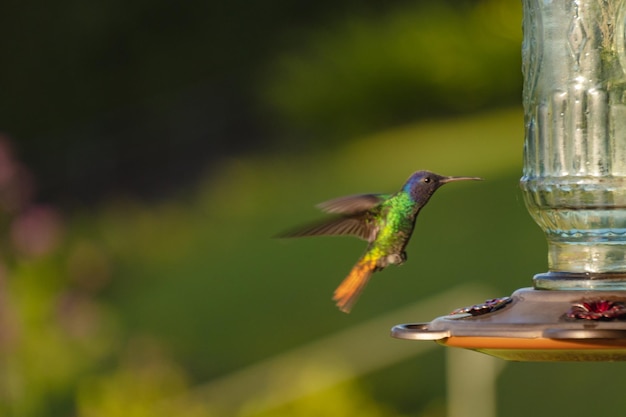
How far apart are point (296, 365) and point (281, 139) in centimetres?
818

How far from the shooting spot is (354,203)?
3.56 metres

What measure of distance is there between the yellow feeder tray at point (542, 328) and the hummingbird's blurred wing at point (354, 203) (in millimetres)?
856

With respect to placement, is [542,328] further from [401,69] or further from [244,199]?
[244,199]

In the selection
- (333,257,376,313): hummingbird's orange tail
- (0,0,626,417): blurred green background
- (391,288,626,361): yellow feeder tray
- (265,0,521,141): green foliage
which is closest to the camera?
(391,288,626,361): yellow feeder tray

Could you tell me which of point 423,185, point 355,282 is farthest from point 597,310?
point 355,282

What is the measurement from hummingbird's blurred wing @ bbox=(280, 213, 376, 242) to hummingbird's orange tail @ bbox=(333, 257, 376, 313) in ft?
0.25

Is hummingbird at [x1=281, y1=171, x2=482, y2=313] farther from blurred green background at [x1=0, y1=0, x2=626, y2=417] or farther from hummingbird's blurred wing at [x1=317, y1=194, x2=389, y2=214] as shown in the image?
blurred green background at [x1=0, y1=0, x2=626, y2=417]

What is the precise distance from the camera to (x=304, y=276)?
35.0ft

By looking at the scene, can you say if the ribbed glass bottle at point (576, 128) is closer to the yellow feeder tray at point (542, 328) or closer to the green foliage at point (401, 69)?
the yellow feeder tray at point (542, 328)

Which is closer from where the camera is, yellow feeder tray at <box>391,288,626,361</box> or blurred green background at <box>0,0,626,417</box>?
yellow feeder tray at <box>391,288,626,361</box>

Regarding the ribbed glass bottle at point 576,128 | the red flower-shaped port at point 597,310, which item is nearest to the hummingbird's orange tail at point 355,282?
the ribbed glass bottle at point 576,128

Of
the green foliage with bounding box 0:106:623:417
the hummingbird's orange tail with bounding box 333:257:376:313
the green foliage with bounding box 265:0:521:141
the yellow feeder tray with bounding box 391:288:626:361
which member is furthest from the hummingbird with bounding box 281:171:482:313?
the green foliage with bounding box 265:0:521:141

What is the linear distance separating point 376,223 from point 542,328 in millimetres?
1363

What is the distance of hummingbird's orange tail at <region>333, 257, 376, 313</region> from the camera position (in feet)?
11.9
